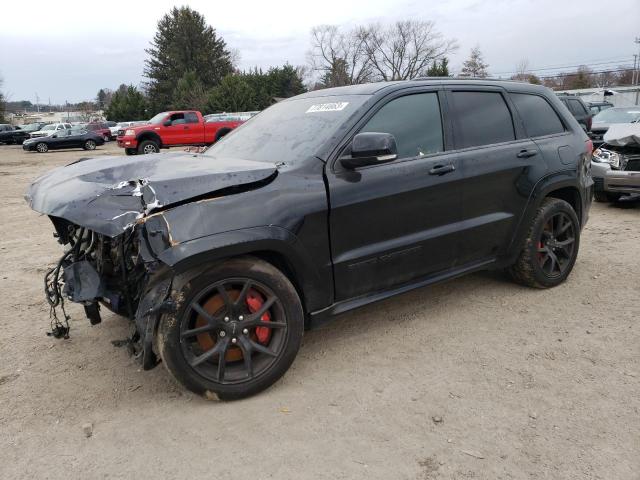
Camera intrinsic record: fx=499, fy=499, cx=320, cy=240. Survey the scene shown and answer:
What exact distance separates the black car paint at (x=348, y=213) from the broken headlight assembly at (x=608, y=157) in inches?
156

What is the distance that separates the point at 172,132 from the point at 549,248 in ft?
63.4

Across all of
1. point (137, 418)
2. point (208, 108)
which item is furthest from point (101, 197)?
point (208, 108)

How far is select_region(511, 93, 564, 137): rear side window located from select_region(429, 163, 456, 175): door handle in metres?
1.09

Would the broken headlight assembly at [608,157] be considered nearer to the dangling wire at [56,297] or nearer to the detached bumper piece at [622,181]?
the detached bumper piece at [622,181]

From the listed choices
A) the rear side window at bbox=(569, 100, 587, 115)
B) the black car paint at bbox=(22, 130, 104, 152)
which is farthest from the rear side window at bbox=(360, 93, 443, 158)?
the black car paint at bbox=(22, 130, 104, 152)

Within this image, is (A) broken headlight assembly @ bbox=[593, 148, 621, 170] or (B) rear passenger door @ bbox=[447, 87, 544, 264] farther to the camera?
(A) broken headlight assembly @ bbox=[593, 148, 621, 170]

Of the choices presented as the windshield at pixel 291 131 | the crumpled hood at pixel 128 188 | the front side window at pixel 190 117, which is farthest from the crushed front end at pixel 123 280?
the front side window at pixel 190 117

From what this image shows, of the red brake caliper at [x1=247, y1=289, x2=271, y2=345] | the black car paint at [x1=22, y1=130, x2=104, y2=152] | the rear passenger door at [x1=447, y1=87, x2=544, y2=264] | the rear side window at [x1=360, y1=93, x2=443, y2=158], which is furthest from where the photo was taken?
the black car paint at [x1=22, y1=130, x2=104, y2=152]

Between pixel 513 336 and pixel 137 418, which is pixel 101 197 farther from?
pixel 513 336

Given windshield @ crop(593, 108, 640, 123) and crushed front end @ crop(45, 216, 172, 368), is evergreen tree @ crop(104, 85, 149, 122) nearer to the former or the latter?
windshield @ crop(593, 108, 640, 123)

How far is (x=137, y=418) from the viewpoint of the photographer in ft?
9.12

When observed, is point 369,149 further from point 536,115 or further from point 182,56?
point 182,56

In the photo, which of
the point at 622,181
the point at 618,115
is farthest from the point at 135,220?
the point at 618,115

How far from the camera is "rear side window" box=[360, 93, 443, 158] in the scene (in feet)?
11.3
